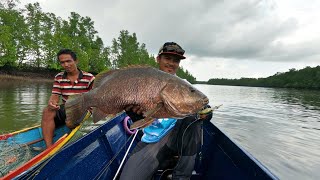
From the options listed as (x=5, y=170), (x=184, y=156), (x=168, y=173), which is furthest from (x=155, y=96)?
(x=5, y=170)

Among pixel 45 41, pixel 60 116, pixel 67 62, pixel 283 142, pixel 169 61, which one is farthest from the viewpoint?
pixel 45 41

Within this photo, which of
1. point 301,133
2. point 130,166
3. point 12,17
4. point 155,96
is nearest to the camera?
point 155,96

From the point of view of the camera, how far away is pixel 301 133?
46.6 feet

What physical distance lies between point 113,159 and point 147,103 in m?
1.94

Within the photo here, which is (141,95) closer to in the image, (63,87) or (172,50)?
(172,50)

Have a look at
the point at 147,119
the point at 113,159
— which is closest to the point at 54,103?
the point at 113,159

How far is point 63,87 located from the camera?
5906mm

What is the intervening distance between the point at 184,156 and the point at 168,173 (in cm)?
72

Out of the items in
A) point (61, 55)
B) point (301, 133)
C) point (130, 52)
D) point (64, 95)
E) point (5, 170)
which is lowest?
point (301, 133)

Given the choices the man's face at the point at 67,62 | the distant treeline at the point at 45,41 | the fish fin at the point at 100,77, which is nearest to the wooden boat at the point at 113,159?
the fish fin at the point at 100,77

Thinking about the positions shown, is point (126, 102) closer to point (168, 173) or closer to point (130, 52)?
point (168, 173)

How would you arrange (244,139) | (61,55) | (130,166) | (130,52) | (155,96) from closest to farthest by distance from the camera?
(155,96) < (130,166) < (61,55) < (244,139) < (130,52)

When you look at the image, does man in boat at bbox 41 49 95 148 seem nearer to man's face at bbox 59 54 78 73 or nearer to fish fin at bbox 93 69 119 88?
man's face at bbox 59 54 78 73

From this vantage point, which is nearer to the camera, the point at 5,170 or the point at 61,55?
the point at 5,170
